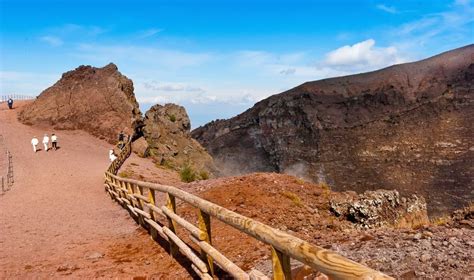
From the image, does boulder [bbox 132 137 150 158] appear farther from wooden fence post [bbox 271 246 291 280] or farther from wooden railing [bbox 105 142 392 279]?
wooden fence post [bbox 271 246 291 280]

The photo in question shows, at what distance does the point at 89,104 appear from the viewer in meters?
46.4

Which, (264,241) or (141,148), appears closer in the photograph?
(264,241)

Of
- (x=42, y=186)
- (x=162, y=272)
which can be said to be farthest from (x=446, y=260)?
(x=42, y=186)

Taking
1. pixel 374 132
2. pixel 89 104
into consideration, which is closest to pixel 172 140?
pixel 89 104

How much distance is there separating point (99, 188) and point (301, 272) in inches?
701

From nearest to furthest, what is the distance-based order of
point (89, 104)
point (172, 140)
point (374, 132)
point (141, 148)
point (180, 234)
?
Answer: 1. point (180, 234)
2. point (141, 148)
3. point (172, 140)
4. point (89, 104)
5. point (374, 132)

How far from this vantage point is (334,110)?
373ft

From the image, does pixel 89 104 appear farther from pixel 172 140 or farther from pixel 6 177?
pixel 6 177

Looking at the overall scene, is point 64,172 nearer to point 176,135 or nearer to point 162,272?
point 176,135

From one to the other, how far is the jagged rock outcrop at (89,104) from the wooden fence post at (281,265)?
39.8 m

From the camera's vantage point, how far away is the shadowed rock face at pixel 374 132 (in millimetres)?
86938

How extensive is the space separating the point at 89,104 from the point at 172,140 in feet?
41.8

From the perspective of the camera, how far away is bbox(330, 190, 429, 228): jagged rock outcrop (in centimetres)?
1386

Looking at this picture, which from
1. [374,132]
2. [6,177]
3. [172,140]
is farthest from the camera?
[374,132]
